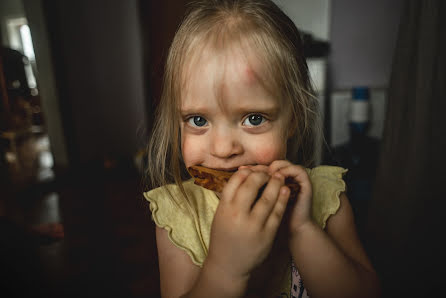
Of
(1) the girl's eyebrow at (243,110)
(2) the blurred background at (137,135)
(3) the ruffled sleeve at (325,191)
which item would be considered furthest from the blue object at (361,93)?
(1) the girl's eyebrow at (243,110)

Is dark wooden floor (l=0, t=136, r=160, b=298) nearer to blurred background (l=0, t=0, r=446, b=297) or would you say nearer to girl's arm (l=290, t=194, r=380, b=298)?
blurred background (l=0, t=0, r=446, b=297)

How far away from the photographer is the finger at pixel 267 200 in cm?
49

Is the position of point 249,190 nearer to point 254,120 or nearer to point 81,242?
point 254,120

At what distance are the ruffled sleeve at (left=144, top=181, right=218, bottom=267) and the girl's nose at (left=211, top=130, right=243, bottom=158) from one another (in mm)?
201

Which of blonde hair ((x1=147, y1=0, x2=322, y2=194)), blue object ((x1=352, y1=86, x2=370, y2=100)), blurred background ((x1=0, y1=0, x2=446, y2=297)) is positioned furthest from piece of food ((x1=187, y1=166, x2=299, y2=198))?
blue object ((x1=352, y1=86, x2=370, y2=100))

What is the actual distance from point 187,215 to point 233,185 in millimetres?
230

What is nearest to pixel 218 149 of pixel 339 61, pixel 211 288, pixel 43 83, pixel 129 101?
pixel 211 288

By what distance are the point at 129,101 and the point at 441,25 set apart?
2770 millimetres

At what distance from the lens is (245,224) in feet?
1.58

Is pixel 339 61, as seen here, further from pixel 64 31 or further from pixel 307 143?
pixel 64 31

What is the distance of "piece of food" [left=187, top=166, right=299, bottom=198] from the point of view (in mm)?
557

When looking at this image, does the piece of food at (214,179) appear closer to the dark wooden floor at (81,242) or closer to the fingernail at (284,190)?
the fingernail at (284,190)

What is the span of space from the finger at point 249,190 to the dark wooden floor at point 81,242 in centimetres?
63

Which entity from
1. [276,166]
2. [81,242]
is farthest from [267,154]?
[81,242]
